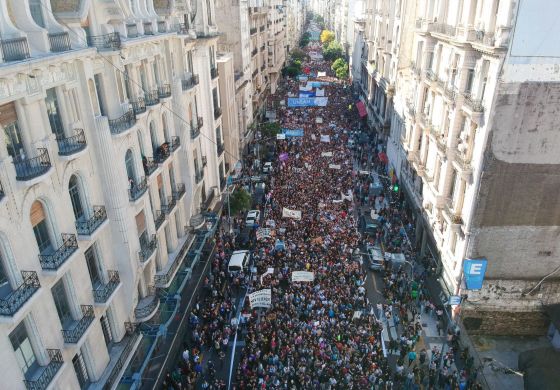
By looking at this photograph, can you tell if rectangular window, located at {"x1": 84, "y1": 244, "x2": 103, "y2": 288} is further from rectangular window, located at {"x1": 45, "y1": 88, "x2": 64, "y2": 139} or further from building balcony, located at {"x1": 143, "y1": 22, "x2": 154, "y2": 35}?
building balcony, located at {"x1": 143, "y1": 22, "x2": 154, "y2": 35}

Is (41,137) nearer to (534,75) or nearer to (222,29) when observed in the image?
(534,75)

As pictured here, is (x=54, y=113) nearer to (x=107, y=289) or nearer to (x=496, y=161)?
(x=107, y=289)

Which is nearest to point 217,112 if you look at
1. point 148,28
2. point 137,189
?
point 148,28

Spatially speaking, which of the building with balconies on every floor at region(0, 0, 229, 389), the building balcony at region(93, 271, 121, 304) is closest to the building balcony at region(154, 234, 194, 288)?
the building with balconies on every floor at region(0, 0, 229, 389)

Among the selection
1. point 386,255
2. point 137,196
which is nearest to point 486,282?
point 386,255

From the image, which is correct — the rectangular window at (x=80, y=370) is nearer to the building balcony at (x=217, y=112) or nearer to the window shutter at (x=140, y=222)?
the window shutter at (x=140, y=222)

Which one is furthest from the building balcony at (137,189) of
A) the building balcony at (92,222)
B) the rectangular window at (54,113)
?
the rectangular window at (54,113)

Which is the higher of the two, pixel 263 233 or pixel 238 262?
pixel 263 233
